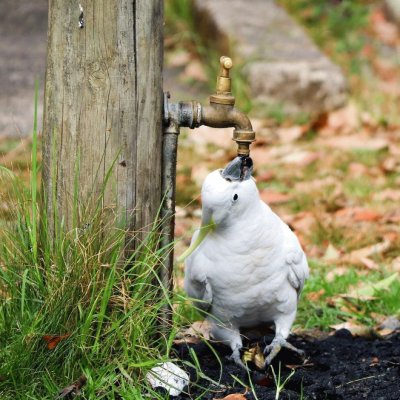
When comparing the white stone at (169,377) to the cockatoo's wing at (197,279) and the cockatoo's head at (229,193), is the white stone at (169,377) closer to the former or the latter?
the cockatoo's wing at (197,279)

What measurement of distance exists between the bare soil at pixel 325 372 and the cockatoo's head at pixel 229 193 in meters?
0.50

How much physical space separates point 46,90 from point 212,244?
0.72 metres

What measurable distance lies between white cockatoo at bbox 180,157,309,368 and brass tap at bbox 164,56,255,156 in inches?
5.0

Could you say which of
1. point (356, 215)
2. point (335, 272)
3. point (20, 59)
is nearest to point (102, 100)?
point (335, 272)

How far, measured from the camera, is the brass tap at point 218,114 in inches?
110

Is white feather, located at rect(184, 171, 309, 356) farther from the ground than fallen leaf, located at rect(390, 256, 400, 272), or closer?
farther from the ground

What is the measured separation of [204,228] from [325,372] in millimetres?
656

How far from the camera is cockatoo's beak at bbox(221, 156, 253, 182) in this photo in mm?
2672

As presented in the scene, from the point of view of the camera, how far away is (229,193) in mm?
2676

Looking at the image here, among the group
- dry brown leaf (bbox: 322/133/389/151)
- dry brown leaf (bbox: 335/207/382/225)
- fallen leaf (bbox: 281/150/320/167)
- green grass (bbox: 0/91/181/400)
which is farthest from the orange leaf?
dry brown leaf (bbox: 322/133/389/151)

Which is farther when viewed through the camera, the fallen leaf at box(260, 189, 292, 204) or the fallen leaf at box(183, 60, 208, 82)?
the fallen leaf at box(183, 60, 208, 82)

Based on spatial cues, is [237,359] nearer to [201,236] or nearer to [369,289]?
[201,236]

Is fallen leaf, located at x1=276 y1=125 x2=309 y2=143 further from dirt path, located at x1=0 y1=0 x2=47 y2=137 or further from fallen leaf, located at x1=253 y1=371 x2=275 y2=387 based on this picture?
fallen leaf, located at x1=253 y1=371 x2=275 y2=387

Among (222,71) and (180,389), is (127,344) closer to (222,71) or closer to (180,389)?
(180,389)
